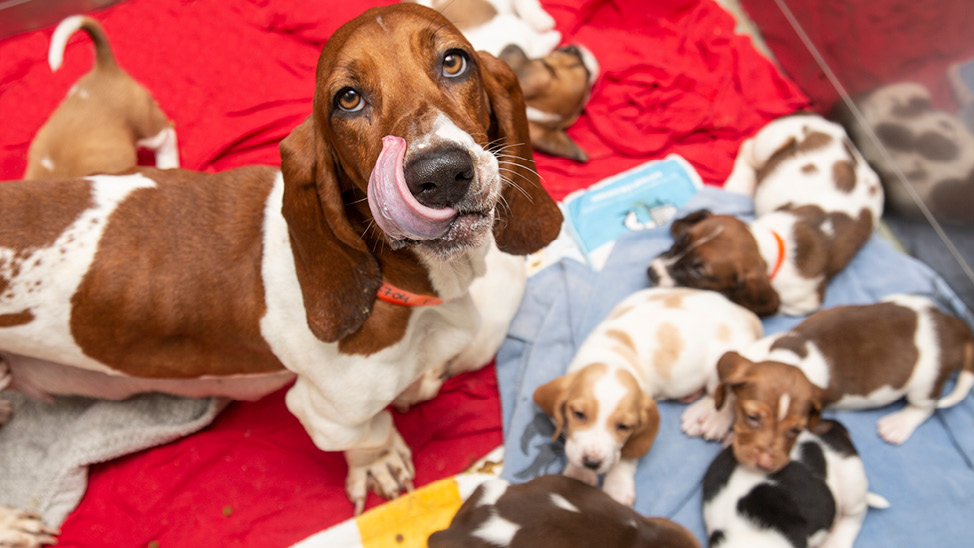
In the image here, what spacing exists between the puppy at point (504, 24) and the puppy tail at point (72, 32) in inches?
71.1

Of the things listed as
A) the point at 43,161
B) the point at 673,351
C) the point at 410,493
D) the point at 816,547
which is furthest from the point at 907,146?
the point at 43,161

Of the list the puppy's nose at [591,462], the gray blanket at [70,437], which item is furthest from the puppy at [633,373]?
the gray blanket at [70,437]

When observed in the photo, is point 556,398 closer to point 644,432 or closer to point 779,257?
point 644,432

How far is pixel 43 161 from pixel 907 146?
4.63 metres

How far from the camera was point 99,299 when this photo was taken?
2.40 m

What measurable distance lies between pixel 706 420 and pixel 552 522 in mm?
1064

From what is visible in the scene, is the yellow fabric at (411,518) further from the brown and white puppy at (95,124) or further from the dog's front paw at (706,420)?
the brown and white puppy at (95,124)

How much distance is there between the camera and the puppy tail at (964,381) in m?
3.19

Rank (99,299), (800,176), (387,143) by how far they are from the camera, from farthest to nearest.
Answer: (800,176) → (99,299) → (387,143)

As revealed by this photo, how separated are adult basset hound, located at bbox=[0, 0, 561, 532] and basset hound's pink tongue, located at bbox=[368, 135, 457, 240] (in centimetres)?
1

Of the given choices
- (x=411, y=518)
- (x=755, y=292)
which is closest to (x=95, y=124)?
(x=411, y=518)

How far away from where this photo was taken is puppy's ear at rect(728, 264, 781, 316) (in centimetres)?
349

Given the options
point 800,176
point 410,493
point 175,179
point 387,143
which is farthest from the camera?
point 800,176

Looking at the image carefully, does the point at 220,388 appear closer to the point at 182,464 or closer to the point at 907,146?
the point at 182,464
